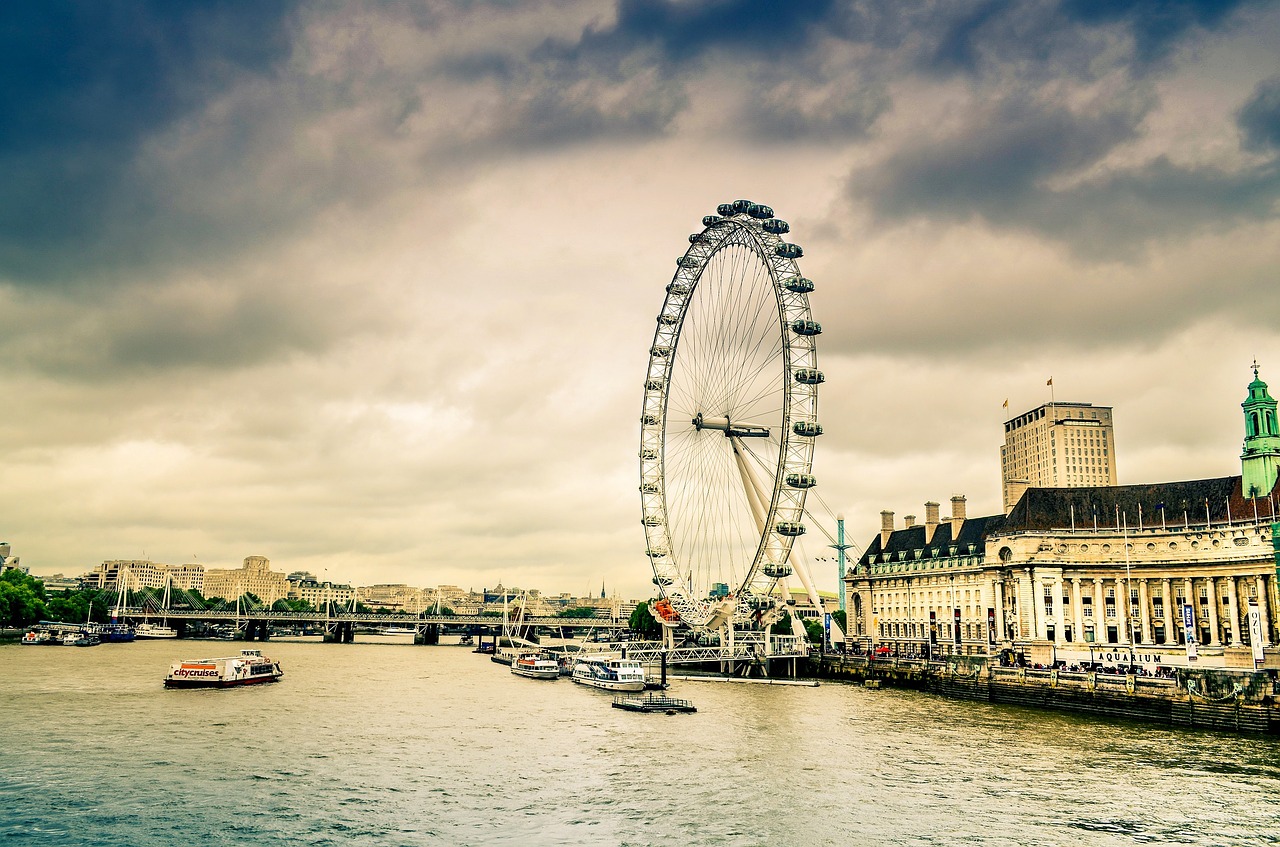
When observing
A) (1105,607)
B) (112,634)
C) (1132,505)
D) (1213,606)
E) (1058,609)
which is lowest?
(112,634)

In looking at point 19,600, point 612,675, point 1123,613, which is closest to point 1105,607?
point 1123,613

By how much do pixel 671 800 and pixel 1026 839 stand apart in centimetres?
1213

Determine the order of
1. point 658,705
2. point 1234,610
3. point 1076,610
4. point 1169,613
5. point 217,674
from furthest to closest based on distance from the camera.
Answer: point 1076,610, point 1169,613, point 1234,610, point 217,674, point 658,705

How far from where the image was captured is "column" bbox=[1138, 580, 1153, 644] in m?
98.6

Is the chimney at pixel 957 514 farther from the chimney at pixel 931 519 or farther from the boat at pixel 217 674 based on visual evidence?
the boat at pixel 217 674

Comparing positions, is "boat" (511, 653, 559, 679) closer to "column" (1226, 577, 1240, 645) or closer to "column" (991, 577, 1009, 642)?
"column" (991, 577, 1009, 642)

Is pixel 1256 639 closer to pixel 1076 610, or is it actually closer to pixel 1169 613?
pixel 1169 613

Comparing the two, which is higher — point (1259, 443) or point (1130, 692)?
point (1259, 443)

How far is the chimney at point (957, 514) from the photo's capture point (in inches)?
4675

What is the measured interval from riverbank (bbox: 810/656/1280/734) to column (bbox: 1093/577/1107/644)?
81.6 ft

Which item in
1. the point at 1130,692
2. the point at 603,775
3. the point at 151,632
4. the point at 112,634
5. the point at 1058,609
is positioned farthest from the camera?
the point at 151,632

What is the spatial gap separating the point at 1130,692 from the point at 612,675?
39.6 meters

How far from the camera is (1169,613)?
97.8m

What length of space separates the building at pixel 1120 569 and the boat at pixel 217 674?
6324 centimetres
